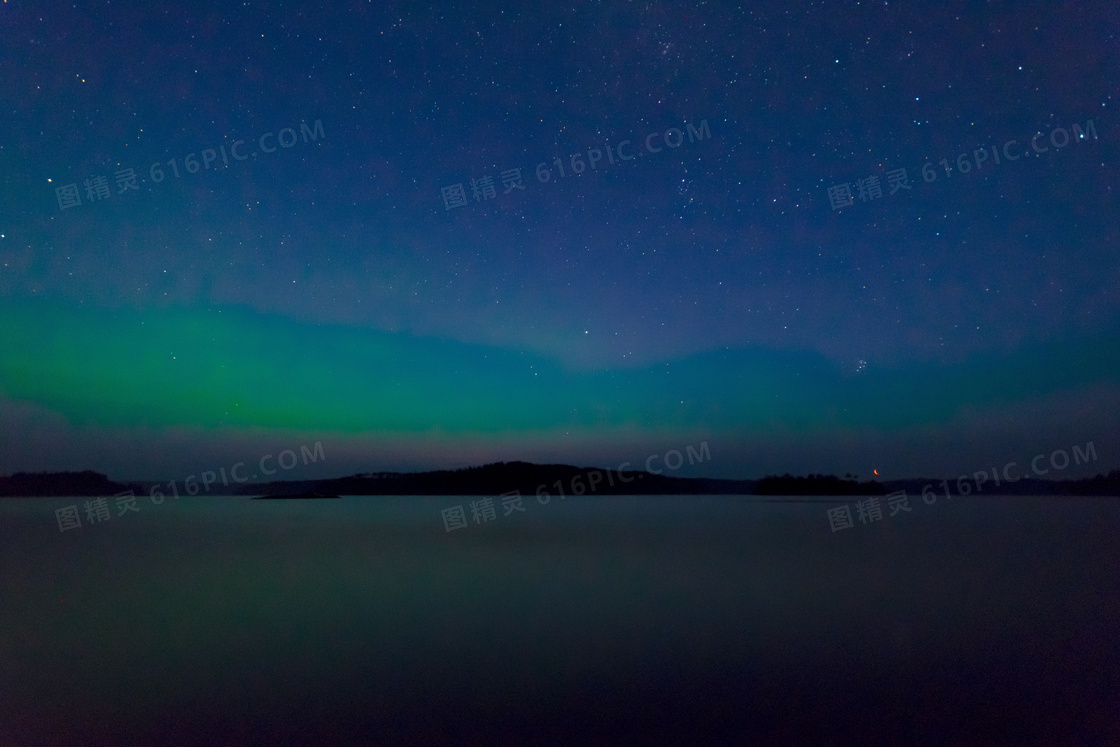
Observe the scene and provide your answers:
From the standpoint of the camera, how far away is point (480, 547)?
50.3 ft

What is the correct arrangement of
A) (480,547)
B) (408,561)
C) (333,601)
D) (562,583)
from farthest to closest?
(480,547), (408,561), (562,583), (333,601)

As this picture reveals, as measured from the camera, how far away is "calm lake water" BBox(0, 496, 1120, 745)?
16.6ft

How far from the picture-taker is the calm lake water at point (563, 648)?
16.6 ft

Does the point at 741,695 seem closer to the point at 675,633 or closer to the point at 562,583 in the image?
the point at 675,633

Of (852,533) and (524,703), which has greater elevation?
(524,703)

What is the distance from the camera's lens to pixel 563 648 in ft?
23.0

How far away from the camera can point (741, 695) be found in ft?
18.6

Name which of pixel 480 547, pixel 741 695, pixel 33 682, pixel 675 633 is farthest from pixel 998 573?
pixel 33 682

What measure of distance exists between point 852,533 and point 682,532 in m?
4.42

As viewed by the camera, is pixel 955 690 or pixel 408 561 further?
pixel 408 561

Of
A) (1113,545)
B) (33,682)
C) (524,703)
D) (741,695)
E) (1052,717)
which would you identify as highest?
(33,682)

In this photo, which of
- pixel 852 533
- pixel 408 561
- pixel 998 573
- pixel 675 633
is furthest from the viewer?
pixel 852 533

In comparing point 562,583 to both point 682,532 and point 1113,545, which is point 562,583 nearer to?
point 682,532

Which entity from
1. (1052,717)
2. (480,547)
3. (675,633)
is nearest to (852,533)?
(480,547)
